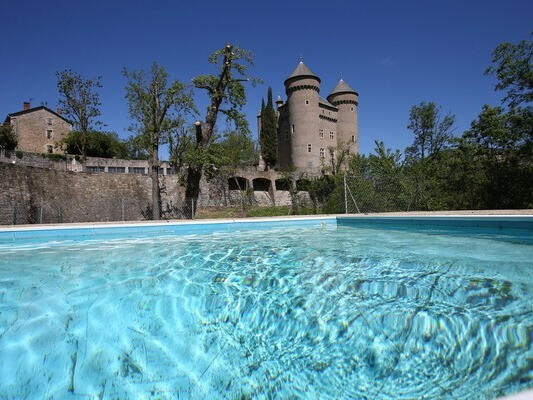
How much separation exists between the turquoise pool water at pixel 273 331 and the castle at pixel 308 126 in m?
33.0

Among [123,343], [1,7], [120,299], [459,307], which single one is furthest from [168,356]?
[1,7]

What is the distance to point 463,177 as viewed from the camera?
48.7 feet

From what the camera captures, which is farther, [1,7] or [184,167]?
[184,167]

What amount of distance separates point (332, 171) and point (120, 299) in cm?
3141

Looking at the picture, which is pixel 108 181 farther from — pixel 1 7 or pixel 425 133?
pixel 425 133

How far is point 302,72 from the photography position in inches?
1441

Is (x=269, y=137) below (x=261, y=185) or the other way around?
the other way around

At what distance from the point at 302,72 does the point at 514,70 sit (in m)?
24.8

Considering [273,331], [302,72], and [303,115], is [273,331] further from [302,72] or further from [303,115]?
[302,72]

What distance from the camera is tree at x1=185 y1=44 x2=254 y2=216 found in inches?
574

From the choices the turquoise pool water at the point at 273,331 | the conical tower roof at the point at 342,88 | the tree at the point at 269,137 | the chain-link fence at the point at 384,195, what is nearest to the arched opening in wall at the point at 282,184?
the tree at the point at 269,137

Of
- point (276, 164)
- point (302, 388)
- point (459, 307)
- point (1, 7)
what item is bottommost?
point (302, 388)

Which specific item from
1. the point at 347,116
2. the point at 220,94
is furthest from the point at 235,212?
the point at 347,116

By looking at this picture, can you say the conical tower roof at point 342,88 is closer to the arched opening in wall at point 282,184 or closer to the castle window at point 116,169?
the arched opening in wall at point 282,184
